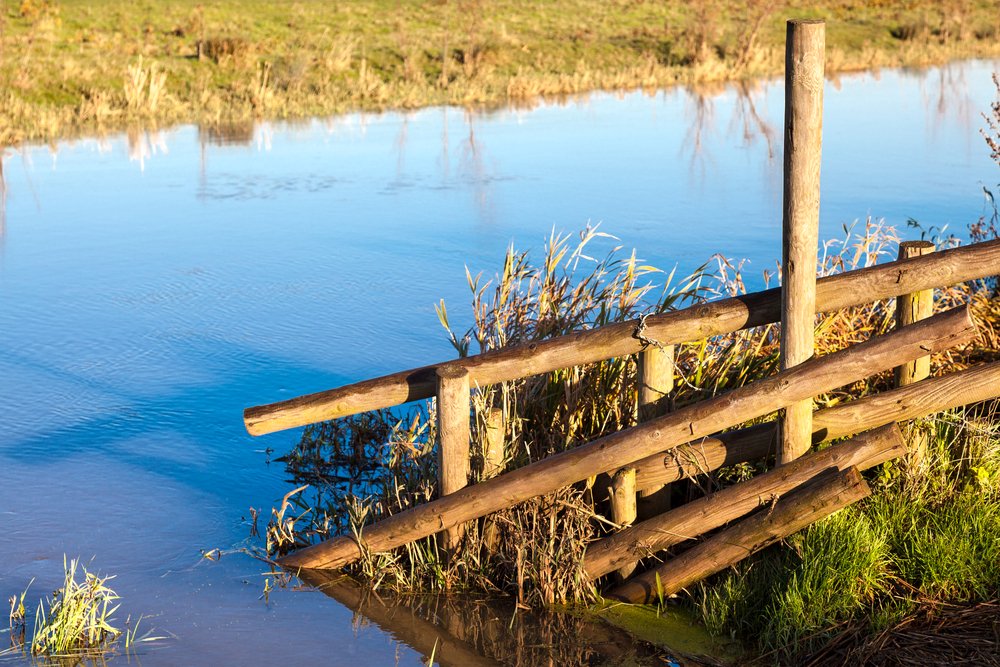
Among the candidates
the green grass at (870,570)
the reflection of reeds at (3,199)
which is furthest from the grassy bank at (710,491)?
the reflection of reeds at (3,199)

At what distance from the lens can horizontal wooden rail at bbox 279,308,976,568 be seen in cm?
453

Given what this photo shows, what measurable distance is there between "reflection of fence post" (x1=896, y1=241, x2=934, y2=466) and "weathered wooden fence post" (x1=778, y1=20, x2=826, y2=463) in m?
0.50

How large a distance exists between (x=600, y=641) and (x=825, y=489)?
105 centimetres

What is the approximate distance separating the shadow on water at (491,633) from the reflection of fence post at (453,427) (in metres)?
0.38

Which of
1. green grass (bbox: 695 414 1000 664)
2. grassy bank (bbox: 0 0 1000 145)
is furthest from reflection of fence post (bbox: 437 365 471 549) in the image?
grassy bank (bbox: 0 0 1000 145)

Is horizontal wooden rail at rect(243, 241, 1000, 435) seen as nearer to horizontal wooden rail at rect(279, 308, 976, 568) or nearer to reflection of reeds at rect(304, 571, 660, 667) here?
horizontal wooden rail at rect(279, 308, 976, 568)

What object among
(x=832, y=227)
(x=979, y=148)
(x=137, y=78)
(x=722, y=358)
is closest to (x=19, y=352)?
(x=722, y=358)

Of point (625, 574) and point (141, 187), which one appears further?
point (141, 187)

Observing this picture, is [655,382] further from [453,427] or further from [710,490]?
[453,427]

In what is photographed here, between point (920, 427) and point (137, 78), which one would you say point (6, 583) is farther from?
point (137, 78)

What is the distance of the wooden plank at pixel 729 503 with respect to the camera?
458cm

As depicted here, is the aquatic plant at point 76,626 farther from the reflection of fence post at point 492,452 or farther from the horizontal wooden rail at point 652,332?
the reflection of fence post at point 492,452

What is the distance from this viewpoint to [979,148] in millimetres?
16438

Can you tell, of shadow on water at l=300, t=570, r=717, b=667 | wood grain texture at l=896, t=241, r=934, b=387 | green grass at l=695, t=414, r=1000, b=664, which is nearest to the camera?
green grass at l=695, t=414, r=1000, b=664
